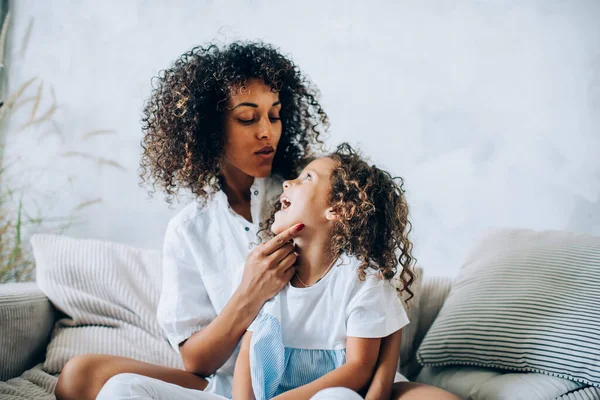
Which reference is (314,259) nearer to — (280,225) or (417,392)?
(280,225)

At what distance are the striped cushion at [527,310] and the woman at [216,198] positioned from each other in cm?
54

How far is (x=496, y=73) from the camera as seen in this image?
2.14 m

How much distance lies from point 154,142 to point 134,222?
988 millimetres

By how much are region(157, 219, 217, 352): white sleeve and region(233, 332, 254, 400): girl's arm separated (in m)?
0.20

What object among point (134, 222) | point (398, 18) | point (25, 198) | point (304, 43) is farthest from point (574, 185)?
point (25, 198)

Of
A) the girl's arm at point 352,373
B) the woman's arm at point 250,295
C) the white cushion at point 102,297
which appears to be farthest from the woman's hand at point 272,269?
the white cushion at point 102,297

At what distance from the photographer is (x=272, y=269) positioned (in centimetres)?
132

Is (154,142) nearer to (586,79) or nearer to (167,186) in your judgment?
(167,186)

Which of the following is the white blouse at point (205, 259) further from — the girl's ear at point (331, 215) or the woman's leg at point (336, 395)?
the woman's leg at point (336, 395)

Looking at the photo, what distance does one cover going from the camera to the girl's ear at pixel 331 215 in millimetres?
1299

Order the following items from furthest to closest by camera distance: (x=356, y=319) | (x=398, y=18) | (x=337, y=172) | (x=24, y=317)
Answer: (x=398, y=18)
(x=24, y=317)
(x=337, y=172)
(x=356, y=319)

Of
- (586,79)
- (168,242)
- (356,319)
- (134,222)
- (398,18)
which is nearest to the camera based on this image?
(356,319)

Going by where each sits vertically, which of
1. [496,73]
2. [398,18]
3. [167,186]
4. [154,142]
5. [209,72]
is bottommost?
[167,186]

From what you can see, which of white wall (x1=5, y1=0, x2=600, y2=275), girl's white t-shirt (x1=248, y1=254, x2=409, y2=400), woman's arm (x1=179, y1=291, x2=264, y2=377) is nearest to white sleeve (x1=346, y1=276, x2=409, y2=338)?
girl's white t-shirt (x1=248, y1=254, x2=409, y2=400)
